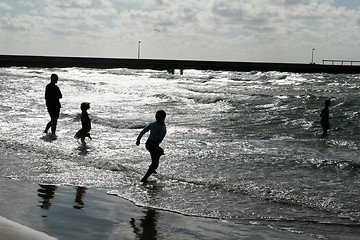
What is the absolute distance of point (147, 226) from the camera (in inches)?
228

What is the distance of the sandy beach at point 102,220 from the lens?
5.36 m

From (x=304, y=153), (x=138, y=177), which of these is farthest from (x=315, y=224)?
(x=304, y=153)

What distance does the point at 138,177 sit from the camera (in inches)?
347

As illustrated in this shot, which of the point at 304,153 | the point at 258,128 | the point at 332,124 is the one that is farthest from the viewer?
the point at 332,124

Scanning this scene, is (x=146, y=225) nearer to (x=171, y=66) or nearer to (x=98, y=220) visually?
(x=98, y=220)

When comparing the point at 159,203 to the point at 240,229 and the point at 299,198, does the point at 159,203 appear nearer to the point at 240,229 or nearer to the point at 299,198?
the point at 240,229

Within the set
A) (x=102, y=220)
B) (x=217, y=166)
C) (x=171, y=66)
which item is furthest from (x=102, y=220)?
(x=171, y=66)

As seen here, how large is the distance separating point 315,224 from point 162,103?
20655 millimetres

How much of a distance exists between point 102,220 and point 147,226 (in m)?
0.52

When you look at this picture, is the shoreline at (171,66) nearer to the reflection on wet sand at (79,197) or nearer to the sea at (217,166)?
the sea at (217,166)

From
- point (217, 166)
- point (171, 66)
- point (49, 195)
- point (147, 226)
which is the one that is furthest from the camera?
point (171, 66)

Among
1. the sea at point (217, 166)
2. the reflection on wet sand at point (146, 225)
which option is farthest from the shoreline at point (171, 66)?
the reflection on wet sand at point (146, 225)

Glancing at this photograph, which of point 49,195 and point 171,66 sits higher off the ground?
point 171,66

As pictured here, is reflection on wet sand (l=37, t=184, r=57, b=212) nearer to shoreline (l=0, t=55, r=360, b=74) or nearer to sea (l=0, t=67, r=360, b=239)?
sea (l=0, t=67, r=360, b=239)
